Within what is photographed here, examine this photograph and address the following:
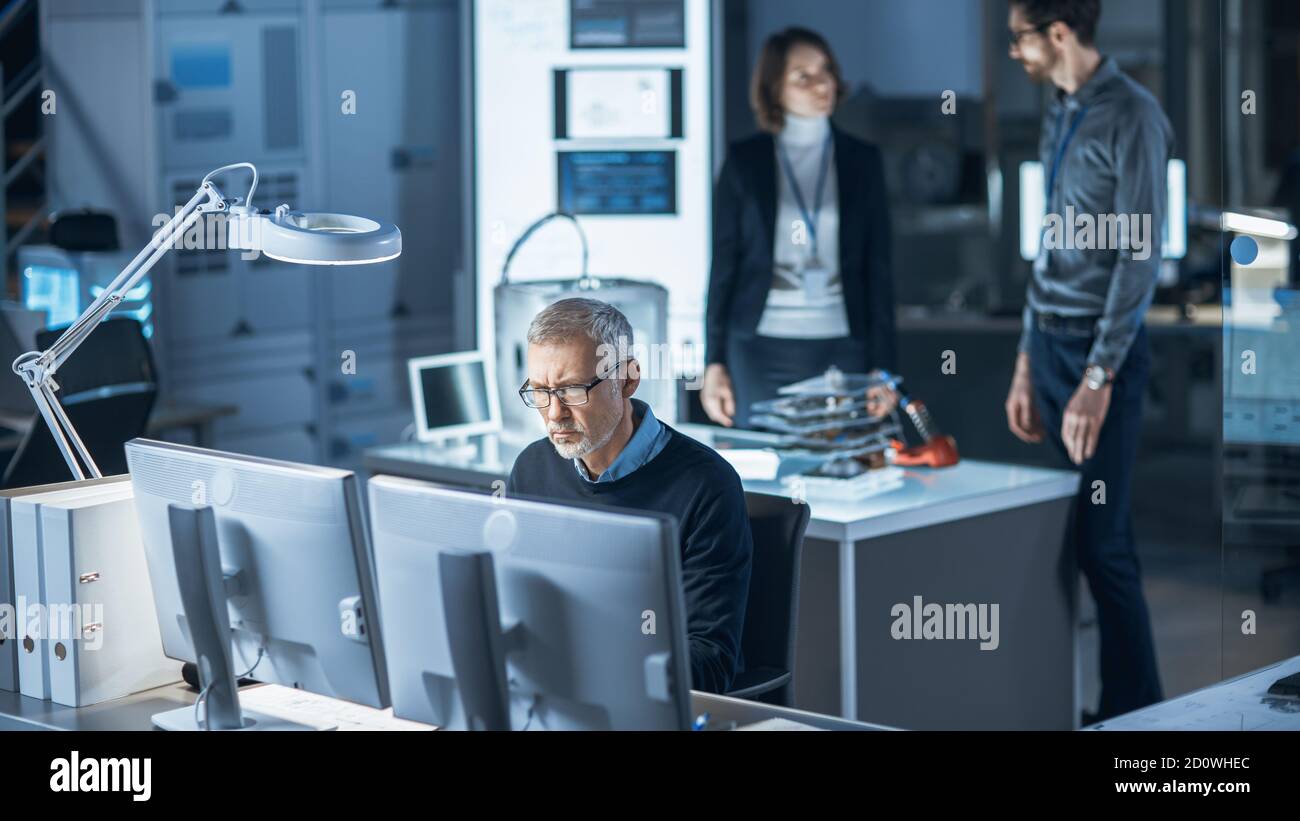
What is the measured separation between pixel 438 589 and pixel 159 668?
0.72 m

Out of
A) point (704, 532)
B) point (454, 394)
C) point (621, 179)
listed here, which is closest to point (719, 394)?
point (454, 394)

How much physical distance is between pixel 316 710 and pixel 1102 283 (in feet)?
7.17

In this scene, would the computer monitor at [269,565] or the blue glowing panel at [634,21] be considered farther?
the blue glowing panel at [634,21]

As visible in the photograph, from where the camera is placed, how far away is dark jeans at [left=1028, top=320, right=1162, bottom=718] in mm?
3584

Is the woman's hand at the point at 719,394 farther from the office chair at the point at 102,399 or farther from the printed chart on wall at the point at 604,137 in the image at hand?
the office chair at the point at 102,399

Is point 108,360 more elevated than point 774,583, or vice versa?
point 108,360

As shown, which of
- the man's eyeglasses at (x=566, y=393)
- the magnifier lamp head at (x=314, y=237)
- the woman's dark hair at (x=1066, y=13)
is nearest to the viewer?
the magnifier lamp head at (x=314, y=237)

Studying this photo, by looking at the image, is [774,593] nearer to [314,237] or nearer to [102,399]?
[314,237]

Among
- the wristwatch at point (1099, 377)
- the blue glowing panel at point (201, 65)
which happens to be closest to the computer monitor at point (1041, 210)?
the wristwatch at point (1099, 377)

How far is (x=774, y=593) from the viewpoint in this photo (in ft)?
8.65

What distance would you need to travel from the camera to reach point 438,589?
1.86 m

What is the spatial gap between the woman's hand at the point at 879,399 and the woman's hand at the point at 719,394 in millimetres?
580

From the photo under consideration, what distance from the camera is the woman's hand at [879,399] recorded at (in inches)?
139

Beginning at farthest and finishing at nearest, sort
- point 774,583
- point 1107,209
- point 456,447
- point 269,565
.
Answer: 1. point 456,447
2. point 1107,209
3. point 774,583
4. point 269,565
